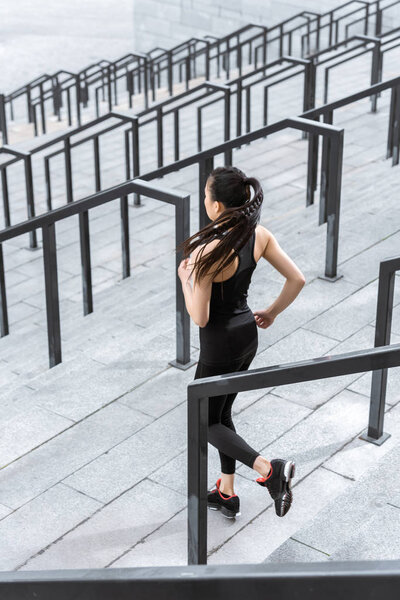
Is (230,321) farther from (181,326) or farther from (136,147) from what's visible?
(136,147)

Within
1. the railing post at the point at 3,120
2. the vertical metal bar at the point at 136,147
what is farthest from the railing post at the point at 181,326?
the railing post at the point at 3,120

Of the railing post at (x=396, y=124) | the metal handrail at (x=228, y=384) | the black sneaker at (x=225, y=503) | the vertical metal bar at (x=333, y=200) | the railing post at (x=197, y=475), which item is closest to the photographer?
the metal handrail at (x=228, y=384)

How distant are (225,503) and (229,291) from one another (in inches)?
30.6

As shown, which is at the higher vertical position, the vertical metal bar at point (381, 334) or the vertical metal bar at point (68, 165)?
the vertical metal bar at point (381, 334)

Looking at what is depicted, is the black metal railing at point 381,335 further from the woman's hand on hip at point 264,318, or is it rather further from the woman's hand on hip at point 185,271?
the woman's hand on hip at point 185,271

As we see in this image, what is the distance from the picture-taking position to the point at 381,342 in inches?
126

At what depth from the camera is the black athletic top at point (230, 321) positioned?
2.88 meters

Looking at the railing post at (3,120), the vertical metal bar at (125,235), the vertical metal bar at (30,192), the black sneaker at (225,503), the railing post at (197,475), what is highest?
the railing post at (197,475)

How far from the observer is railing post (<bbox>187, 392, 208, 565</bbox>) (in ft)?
7.70

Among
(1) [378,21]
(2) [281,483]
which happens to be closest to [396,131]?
(2) [281,483]

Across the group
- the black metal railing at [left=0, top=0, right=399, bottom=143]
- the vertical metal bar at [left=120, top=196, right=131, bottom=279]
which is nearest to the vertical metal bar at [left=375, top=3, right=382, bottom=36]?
the black metal railing at [left=0, top=0, right=399, bottom=143]

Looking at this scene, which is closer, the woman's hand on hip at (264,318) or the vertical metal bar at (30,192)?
the woman's hand on hip at (264,318)

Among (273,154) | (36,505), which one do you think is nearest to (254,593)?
(36,505)

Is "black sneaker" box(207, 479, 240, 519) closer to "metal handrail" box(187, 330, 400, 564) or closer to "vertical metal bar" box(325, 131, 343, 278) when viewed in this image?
"metal handrail" box(187, 330, 400, 564)
